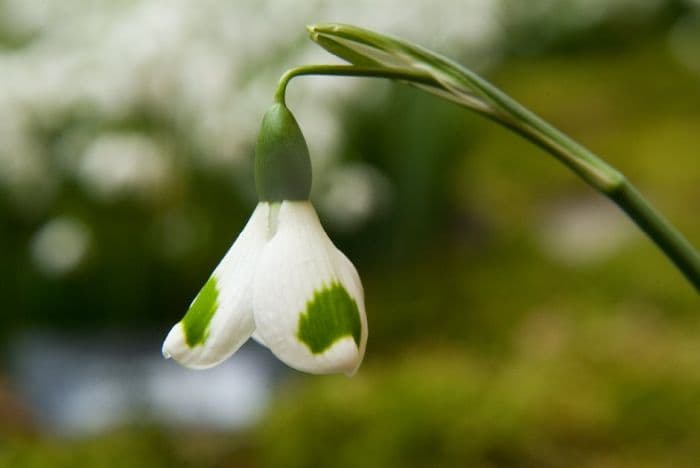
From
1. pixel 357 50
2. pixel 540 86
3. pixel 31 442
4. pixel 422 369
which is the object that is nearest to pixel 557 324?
pixel 422 369

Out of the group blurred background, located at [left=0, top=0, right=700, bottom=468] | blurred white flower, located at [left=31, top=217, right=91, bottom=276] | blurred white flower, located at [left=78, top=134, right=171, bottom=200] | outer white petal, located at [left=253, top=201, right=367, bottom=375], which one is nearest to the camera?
→ outer white petal, located at [left=253, top=201, right=367, bottom=375]

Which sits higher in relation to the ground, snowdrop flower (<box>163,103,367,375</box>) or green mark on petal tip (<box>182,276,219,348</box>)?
snowdrop flower (<box>163,103,367,375</box>)

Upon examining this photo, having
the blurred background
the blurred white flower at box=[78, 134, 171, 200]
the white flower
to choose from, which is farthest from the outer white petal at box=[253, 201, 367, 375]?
the blurred white flower at box=[78, 134, 171, 200]

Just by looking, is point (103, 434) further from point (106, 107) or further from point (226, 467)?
point (106, 107)

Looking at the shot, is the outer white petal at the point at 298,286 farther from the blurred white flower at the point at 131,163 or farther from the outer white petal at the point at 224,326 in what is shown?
the blurred white flower at the point at 131,163

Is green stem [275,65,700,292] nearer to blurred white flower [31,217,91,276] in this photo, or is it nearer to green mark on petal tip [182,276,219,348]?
green mark on petal tip [182,276,219,348]

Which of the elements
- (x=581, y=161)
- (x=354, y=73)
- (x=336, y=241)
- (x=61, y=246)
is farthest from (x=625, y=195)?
(x=336, y=241)

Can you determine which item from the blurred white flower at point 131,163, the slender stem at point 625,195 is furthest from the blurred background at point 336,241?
the slender stem at point 625,195
